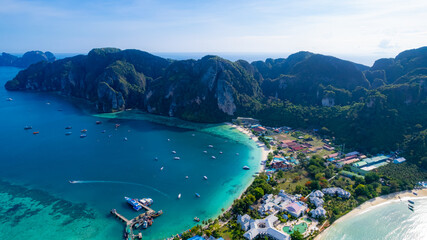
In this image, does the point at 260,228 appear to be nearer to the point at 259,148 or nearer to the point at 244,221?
the point at 244,221

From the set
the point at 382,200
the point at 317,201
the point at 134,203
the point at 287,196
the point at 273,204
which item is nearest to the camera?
the point at 273,204

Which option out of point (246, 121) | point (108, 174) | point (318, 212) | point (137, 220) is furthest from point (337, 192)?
point (246, 121)

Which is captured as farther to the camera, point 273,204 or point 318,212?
point 273,204

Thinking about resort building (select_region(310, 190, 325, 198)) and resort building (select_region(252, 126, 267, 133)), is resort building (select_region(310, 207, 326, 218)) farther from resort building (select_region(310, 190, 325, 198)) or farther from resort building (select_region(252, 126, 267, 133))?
resort building (select_region(252, 126, 267, 133))

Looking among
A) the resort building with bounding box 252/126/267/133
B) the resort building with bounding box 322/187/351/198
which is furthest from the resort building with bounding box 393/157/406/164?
the resort building with bounding box 252/126/267/133

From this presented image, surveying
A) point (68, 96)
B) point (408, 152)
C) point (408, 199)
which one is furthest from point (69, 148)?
point (68, 96)

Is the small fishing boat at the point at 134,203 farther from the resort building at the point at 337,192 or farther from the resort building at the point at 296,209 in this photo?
the resort building at the point at 337,192

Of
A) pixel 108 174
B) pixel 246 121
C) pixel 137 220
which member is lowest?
pixel 137 220

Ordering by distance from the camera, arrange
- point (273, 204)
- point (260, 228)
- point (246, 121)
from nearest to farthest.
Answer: point (260, 228) < point (273, 204) < point (246, 121)
